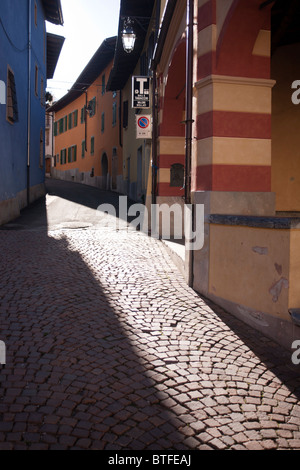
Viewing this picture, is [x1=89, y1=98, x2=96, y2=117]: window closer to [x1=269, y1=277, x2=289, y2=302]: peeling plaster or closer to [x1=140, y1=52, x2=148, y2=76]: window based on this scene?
[x1=140, y1=52, x2=148, y2=76]: window

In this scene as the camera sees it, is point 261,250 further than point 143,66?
No

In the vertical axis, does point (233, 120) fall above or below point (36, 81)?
below

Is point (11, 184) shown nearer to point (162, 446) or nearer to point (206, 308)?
point (206, 308)

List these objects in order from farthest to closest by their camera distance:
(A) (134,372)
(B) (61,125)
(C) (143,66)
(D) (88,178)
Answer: (B) (61,125), (D) (88,178), (C) (143,66), (A) (134,372)

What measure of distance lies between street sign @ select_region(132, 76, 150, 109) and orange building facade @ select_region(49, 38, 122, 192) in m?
13.8

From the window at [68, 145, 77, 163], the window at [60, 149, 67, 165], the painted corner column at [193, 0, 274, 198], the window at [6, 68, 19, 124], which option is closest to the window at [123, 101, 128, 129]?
the window at [6, 68, 19, 124]

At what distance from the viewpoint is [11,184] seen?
12.7 m

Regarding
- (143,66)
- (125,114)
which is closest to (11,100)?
(143,66)

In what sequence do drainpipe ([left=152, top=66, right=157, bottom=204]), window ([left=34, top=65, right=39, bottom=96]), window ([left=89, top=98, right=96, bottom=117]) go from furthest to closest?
window ([left=89, top=98, right=96, bottom=117]), window ([left=34, top=65, right=39, bottom=96]), drainpipe ([left=152, top=66, right=157, bottom=204])

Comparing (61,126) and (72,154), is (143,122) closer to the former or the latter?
(72,154)

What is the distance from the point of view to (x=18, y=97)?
14.0m

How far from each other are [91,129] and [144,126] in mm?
22740

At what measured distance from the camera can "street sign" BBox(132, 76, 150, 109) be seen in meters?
10.8

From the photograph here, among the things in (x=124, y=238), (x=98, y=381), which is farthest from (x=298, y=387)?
(x=124, y=238)
